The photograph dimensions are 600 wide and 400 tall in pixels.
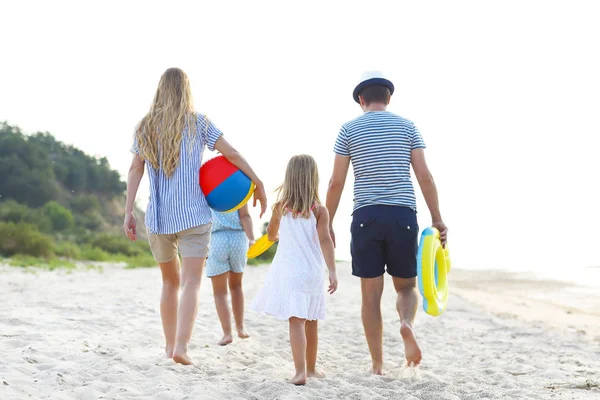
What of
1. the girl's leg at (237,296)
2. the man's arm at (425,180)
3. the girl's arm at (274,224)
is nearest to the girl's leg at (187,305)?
the girl's arm at (274,224)

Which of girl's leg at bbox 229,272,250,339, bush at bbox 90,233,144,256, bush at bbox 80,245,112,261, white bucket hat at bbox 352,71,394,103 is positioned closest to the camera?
white bucket hat at bbox 352,71,394,103

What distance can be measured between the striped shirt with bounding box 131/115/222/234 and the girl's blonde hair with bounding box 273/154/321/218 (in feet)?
1.87

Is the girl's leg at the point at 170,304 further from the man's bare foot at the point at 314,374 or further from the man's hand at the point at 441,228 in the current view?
the man's hand at the point at 441,228

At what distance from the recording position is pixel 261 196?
506 cm

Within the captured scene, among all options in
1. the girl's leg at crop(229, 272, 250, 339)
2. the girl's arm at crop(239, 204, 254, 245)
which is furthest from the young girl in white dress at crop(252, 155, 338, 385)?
the girl's leg at crop(229, 272, 250, 339)

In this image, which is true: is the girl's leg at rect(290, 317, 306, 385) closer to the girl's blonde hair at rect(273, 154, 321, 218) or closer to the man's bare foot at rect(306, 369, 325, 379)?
the man's bare foot at rect(306, 369, 325, 379)

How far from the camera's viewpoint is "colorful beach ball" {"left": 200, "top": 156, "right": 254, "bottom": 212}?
195 inches

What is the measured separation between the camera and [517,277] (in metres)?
21.6

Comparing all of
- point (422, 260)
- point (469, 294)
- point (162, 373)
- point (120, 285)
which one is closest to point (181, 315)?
point (162, 373)

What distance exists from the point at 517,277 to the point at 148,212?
1849 cm

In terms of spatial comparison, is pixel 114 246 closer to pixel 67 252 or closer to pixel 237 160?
pixel 67 252

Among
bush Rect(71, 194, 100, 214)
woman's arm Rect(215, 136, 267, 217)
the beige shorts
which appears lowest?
the beige shorts

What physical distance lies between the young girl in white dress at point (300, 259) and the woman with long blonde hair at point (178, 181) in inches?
13.4

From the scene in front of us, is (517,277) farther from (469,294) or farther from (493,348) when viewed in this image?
(493,348)
